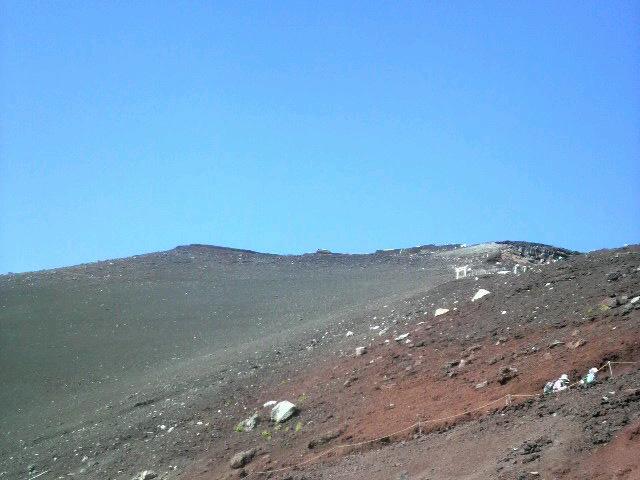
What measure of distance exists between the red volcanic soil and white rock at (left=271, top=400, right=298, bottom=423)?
17 centimetres

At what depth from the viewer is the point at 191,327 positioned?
25891 mm

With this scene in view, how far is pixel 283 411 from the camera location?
45.1 ft

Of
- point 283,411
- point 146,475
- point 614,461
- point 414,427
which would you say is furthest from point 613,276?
point 146,475

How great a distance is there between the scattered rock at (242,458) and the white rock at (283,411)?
1.05 metres

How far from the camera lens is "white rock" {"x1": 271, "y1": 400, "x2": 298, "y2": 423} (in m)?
13.6

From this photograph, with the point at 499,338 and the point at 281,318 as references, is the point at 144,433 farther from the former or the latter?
the point at 281,318

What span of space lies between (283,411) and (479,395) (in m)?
3.91

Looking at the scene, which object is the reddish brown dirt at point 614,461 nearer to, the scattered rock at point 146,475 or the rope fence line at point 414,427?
the rope fence line at point 414,427

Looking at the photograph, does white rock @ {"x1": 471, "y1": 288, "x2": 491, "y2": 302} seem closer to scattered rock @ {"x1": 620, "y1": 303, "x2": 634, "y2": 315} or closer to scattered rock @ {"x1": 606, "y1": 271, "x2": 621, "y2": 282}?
scattered rock @ {"x1": 606, "y1": 271, "x2": 621, "y2": 282}

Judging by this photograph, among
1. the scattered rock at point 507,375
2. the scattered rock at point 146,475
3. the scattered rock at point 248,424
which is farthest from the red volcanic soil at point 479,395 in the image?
the scattered rock at point 146,475

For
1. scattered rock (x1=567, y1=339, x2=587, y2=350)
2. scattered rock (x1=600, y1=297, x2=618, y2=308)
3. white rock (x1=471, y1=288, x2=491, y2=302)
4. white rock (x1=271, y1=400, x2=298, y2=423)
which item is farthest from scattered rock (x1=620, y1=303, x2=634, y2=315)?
white rock (x1=271, y1=400, x2=298, y2=423)

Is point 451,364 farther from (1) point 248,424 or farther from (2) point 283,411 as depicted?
(1) point 248,424

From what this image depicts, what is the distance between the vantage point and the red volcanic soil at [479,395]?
8609mm

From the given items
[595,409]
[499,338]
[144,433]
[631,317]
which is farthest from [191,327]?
[595,409]
